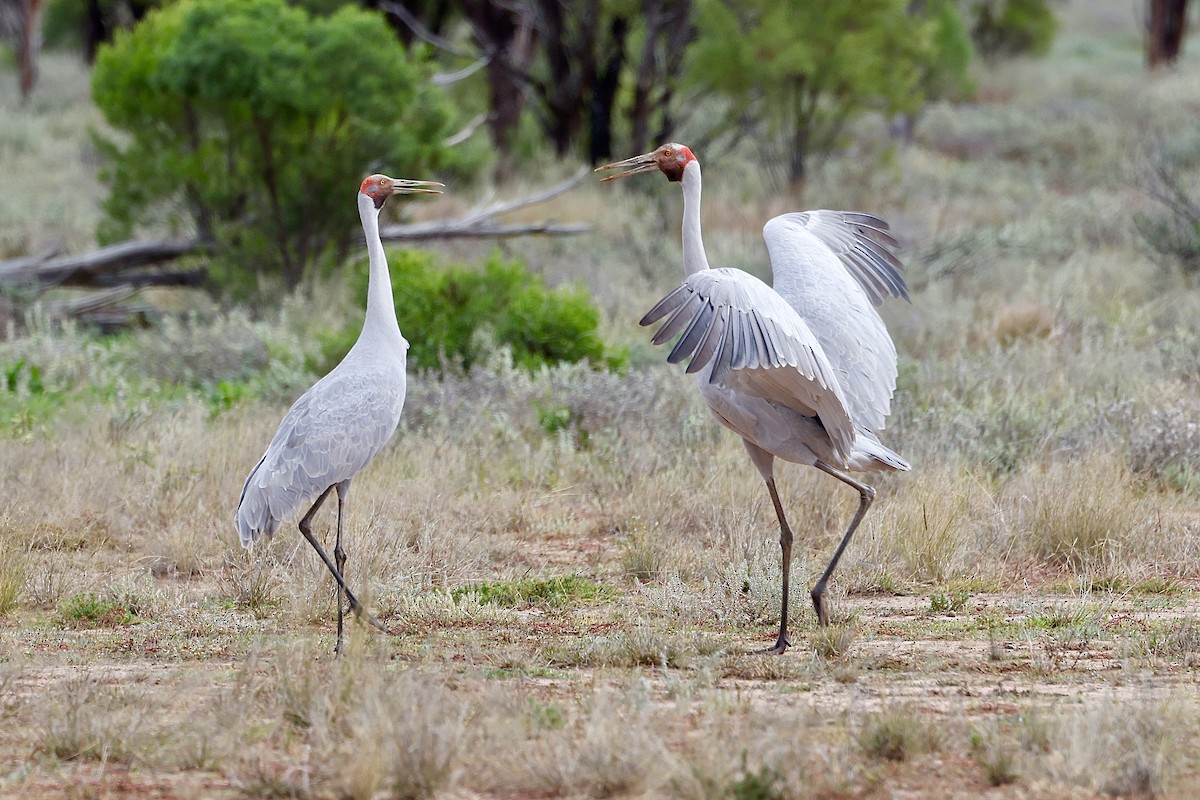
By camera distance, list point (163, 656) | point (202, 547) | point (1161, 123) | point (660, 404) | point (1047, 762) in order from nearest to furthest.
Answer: point (1047, 762), point (163, 656), point (202, 547), point (660, 404), point (1161, 123)

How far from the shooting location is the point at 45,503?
22.9 ft

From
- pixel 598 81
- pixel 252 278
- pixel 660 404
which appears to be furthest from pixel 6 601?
pixel 598 81

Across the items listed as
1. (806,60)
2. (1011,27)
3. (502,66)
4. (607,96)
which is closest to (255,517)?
(806,60)

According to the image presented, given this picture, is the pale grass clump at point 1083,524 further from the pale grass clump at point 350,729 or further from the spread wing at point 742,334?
the pale grass clump at point 350,729

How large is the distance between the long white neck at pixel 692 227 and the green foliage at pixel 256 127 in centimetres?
644

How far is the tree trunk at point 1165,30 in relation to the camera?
98.0 ft

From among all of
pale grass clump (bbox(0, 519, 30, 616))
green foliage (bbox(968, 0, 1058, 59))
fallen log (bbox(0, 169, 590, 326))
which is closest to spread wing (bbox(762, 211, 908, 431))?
pale grass clump (bbox(0, 519, 30, 616))

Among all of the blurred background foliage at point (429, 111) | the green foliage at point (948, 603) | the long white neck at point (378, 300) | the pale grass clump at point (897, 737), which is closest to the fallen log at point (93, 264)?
the blurred background foliage at point (429, 111)

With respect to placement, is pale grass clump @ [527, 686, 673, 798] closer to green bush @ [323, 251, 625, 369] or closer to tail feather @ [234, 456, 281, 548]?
tail feather @ [234, 456, 281, 548]

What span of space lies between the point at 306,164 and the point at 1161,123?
14340 millimetres

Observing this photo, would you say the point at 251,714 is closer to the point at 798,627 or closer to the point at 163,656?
the point at 163,656

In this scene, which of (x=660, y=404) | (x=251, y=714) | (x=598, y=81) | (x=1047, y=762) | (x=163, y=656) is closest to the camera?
(x=1047, y=762)

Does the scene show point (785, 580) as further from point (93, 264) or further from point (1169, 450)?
point (93, 264)

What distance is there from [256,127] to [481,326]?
3.61 metres
